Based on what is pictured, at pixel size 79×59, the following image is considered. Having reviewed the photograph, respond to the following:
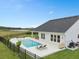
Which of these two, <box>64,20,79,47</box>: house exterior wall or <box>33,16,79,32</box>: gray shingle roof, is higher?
<box>33,16,79,32</box>: gray shingle roof

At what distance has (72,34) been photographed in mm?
20891

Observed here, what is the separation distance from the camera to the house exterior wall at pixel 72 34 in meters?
20.0

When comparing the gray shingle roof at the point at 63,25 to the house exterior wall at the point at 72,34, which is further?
the gray shingle roof at the point at 63,25

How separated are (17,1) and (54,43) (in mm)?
13249

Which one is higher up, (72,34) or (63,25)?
(63,25)

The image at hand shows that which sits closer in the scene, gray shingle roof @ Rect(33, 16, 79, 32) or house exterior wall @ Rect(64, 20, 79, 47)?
house exterior wall @ Rect(64, 20, 79, 47)

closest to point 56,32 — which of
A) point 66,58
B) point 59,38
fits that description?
point 59,38

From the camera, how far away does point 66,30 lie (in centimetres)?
1984

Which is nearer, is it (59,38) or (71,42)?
(71,42)

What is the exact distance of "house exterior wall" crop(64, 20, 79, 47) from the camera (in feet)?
65.7

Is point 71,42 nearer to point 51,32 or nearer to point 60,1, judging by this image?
point 51,32

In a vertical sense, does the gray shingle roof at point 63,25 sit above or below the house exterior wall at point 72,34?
above

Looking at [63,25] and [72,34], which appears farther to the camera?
[63,25]

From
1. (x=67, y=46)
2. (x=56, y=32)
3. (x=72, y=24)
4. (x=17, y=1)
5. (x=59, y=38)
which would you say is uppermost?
(x=17, y=1)
